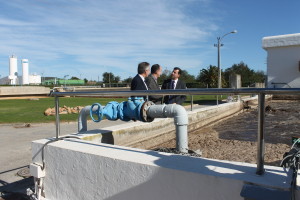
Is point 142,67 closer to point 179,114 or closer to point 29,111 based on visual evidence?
point 179,114

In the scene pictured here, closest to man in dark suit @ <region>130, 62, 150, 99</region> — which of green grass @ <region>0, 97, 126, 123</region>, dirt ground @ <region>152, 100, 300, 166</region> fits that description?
dirt ground @ <region>152, 100, 300, 166</region>

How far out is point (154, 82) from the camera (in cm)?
530

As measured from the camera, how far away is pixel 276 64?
25.0 m

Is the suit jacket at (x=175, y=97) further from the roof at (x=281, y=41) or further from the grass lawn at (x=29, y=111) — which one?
the roof at (x=281, y=41)

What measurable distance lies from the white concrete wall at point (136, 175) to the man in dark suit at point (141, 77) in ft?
4.97

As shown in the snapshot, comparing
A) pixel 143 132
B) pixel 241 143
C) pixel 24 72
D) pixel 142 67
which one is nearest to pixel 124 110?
pixel 142 67

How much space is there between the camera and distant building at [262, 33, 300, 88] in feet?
78.3

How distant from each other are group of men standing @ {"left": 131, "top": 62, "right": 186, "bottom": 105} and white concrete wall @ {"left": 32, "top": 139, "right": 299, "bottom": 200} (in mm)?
1559

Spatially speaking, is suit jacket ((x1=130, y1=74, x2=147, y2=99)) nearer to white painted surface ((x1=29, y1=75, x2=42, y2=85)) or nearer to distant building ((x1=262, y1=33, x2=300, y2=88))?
distant building ((x1=262, y1=33, x2=300, y2=88))

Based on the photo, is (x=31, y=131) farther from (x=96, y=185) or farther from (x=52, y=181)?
(x=96, y=185)

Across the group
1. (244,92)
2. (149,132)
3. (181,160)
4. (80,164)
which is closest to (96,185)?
(80,164)

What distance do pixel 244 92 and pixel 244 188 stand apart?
0.73m

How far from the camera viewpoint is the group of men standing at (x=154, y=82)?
186 inches

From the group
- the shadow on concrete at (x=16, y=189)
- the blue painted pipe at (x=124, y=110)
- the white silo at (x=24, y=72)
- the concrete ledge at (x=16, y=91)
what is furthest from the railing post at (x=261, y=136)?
the white silo at (x=24, y=72)
